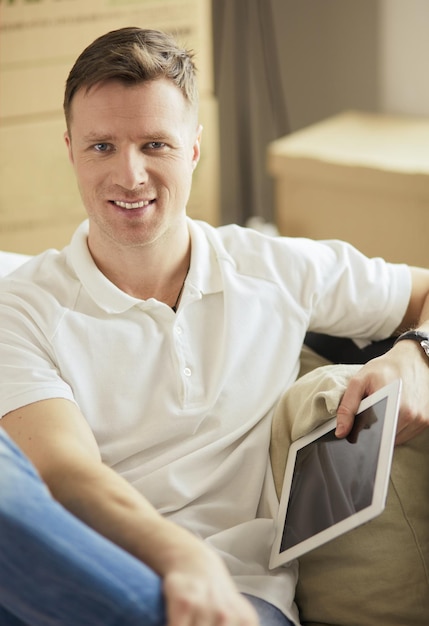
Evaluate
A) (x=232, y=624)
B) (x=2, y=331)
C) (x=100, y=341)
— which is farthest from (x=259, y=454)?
(x=232, y=624)

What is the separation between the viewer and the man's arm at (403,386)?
4.40 feet

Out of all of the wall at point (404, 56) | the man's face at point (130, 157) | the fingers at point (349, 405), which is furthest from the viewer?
the wall at point (404, 56)

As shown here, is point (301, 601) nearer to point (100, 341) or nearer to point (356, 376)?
point (356, 376)

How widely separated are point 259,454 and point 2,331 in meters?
0.41

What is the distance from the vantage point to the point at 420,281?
64.5 inches

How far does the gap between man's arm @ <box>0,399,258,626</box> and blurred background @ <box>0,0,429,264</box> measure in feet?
4.81

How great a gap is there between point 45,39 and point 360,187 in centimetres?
90

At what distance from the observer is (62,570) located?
3.06ft

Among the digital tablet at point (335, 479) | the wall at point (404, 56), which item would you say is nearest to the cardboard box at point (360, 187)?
the wall at point (404, 56)

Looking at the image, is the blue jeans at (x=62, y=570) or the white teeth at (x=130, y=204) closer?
the blue jeans at (x=62, y=570)

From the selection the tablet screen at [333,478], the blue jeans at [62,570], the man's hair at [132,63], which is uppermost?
the man's hair at [132,63]

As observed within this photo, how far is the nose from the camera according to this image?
143cm

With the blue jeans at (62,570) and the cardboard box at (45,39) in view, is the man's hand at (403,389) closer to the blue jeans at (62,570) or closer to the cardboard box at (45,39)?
the blue jeans at (62,570)

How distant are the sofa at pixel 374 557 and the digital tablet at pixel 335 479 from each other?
0.05 meters
